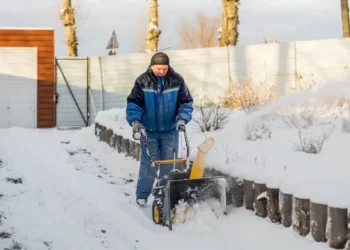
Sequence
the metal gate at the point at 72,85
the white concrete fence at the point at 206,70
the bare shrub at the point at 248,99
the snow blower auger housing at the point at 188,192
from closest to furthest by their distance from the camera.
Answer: the snow blower auger housing at the point at 188,192
the bare shrub at the point at 248,99
the white concrete fence at the point at 206,70
the metal gate at the point at 72,85

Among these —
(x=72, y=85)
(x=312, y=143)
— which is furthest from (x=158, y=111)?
(x=72, y=85)

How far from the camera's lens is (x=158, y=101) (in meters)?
5.18

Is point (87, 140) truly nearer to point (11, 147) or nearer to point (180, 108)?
point (11, 147)

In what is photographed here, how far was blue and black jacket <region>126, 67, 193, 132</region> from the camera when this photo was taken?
5.13 m

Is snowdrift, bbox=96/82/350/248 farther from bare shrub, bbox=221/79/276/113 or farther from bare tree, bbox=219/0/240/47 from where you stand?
bare tree, bbox=219/0/240/47

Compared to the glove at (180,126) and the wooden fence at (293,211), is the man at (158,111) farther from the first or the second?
the wooden fence at (293,211)

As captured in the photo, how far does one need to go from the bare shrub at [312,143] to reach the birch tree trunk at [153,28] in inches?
546

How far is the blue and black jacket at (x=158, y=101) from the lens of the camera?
5.13 meters

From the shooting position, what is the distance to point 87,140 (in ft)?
38.1

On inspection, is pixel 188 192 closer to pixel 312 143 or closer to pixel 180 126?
pixel 180 126

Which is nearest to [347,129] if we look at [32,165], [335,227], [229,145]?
[229,145]

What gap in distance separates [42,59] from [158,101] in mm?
12967

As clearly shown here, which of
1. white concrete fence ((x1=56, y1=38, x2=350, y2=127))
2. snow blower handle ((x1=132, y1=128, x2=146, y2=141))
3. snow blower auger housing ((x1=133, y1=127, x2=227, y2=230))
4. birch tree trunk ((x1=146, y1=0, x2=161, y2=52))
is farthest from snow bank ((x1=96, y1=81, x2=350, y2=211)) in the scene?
birch tree trunk ((x1=146, y1=0, x2=161, y2=52))

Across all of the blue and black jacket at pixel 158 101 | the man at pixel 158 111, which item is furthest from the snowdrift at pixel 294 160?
the blue and black jacket at pixel 158 101
